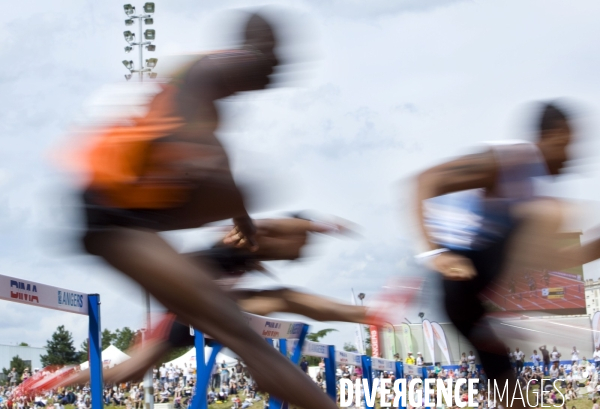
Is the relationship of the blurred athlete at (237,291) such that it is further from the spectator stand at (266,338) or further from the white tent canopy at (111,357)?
the spectator stand at (266,338)

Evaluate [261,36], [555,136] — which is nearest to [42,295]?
[261,36]

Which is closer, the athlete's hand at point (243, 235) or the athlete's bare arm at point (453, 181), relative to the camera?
the athlete's hand at point (243, 235)

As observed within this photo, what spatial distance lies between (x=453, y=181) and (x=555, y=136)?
65cm

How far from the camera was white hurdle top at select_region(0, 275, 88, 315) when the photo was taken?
3.14 metres

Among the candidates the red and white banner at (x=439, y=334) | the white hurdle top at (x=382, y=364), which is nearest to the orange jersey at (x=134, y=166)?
the red and white banner at (x=439, y=334)

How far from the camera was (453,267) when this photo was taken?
3.08m

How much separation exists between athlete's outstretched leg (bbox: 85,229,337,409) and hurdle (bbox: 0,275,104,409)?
1.45 meters

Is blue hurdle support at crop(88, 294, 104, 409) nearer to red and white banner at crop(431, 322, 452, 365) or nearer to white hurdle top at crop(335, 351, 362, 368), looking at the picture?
red and white banner at crop(431, 322, 452, 365)

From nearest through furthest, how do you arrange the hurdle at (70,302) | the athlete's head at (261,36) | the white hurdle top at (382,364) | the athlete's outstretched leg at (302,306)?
the athlete's head at (261,36)
the athlete's outstretched leg at (302,306)
the hurdle at (70,302)
the white hurdle top at (382,364)

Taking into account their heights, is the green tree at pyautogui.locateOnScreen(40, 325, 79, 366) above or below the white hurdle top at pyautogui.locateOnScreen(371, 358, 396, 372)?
above

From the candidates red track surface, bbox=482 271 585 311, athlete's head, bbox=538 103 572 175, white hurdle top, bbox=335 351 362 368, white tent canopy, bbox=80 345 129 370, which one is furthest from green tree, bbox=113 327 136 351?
white hurdle top, bbox=335 351 362 368

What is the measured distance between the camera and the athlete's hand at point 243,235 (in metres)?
2.42

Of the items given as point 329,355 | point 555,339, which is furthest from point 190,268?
point 329,355

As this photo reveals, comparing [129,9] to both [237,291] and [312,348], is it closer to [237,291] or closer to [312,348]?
[312,348]
